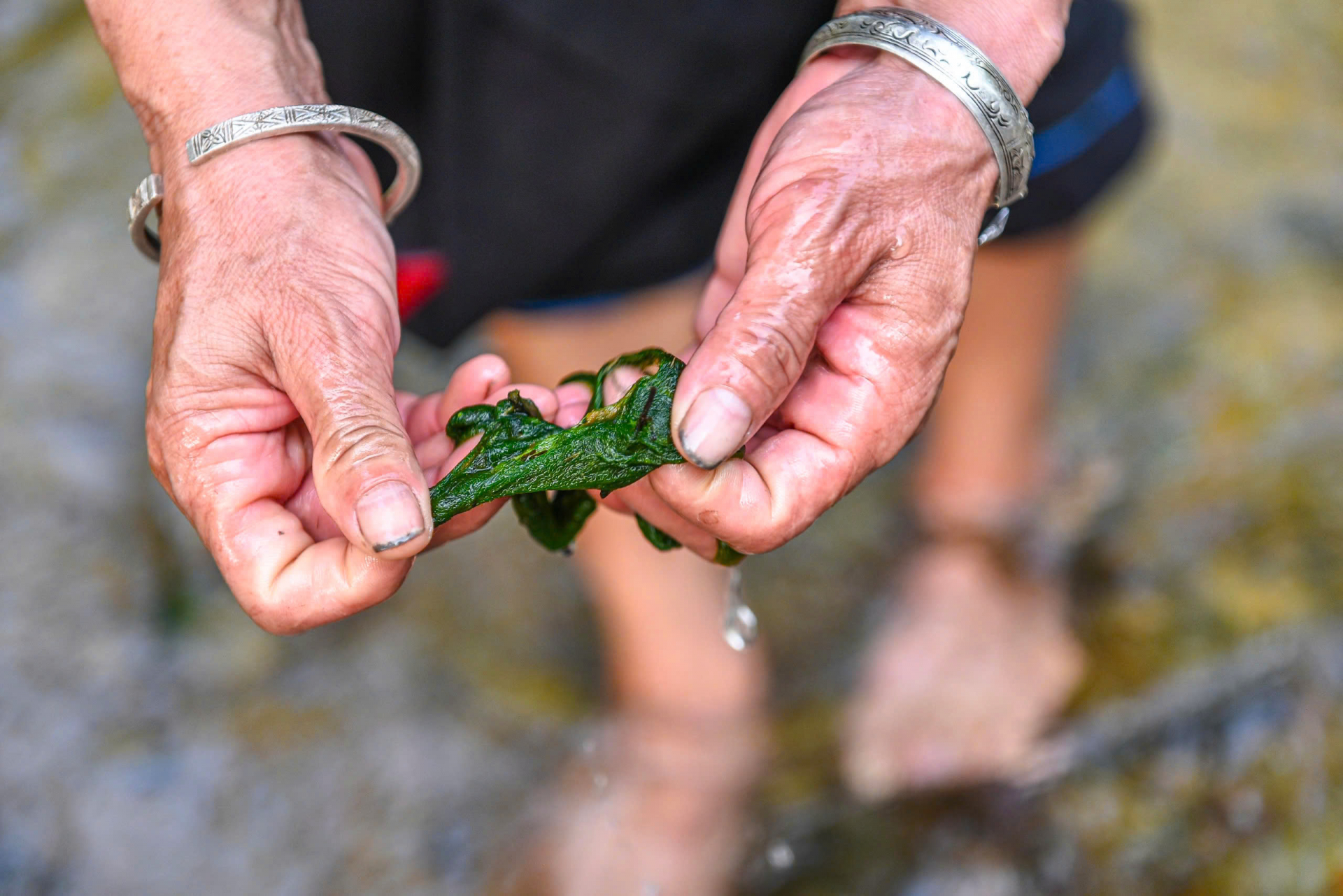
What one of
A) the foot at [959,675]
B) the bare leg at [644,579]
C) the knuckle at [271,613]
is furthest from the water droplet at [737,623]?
the knuckle at [271,613]

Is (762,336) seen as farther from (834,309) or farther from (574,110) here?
(574,110)

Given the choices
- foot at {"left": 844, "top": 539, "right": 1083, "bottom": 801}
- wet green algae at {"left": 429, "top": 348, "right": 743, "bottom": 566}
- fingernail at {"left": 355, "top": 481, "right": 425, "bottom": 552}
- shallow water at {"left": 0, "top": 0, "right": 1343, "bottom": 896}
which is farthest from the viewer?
foot at {"left": 844, "top": 539, "right": 1083, "bottom": 801}

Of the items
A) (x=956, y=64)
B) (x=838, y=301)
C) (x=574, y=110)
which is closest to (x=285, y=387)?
(x=838, y=301)

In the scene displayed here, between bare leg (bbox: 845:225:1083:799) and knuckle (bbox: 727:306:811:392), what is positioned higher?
knuckle (bbox: 727:306:811:392)

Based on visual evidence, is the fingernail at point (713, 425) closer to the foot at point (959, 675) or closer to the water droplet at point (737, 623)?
the water droplet at point (737, 623)

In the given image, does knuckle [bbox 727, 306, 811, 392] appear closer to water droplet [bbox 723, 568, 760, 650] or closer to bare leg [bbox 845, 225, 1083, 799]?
water droplet [bbox 723, 568, 760, 650]

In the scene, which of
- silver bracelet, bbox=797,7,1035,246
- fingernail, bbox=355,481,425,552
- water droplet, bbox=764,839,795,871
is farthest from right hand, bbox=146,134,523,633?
water droplet, bbox=764,839,795,871

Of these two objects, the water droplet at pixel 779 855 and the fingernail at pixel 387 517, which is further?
the water droplet at pixel 779 855
